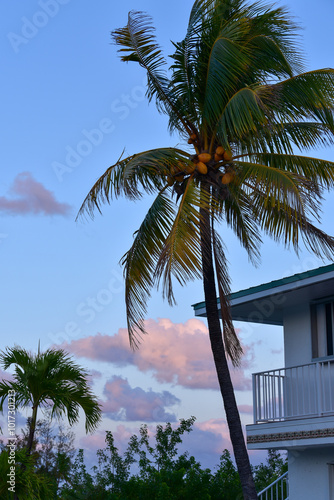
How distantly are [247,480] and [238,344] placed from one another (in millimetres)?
2993

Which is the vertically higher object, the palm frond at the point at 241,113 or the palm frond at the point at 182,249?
the palm frond at the point at 241,113

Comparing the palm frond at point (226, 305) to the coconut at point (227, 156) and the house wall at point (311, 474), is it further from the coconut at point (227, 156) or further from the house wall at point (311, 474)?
the house wall at point (311, 474)

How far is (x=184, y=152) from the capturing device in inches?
587

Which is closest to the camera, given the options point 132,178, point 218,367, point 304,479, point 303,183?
point 303,183

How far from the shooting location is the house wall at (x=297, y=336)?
16953 millimetres

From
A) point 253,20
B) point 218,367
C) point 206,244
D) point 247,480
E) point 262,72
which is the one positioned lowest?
point 247,480

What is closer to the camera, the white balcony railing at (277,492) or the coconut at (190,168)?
the coconut at (190,168)

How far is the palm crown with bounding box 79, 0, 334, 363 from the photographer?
13.9m

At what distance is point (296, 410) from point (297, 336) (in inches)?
79.5

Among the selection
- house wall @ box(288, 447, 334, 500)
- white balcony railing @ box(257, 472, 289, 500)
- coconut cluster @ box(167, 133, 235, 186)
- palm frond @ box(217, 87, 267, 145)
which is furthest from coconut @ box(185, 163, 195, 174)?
white balcony railing @ box(257, 472, 289, 500)

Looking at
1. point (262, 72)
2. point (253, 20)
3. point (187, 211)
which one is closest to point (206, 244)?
point (187, 211)

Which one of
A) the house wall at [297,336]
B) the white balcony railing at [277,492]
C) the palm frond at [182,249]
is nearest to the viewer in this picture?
the palm frond at [182,249]

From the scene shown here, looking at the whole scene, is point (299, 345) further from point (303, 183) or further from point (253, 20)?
point (253, 20)

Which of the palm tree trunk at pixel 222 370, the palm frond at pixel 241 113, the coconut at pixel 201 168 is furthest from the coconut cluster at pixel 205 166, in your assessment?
the palm tree trunk at pixel 222 370
